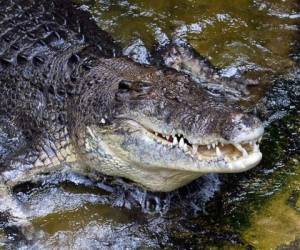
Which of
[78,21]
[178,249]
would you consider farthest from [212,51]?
[178,249]

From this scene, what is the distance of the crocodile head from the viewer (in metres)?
3.36

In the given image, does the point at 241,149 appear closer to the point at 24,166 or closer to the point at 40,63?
the point at 24,166

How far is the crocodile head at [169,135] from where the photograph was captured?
11.0 ft

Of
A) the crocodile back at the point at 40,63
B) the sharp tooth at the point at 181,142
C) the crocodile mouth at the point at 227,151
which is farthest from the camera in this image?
the crocodile back at the point at 40,63

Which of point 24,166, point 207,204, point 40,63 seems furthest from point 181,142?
point 40,63

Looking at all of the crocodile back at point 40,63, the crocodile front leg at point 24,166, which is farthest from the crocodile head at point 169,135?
the crocodile back at point 40,63

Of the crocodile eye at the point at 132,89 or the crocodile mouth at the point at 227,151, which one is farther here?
the crocodile eye at the point at 132,89

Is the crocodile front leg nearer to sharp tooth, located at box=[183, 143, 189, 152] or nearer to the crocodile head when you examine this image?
the crocodile head

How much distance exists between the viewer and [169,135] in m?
3.74

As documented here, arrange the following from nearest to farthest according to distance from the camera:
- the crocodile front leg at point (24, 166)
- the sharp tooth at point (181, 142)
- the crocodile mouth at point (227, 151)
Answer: the crocodile mouth at point (227, 151)
the sharp tooth at point (181, 142)
the crocodile front leg at point (24, 166)

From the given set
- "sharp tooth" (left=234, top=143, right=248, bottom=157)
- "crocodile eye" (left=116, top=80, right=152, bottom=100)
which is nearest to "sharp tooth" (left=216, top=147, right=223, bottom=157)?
"sharp tooth" (left=234, top=143, right=248, bottom=157)

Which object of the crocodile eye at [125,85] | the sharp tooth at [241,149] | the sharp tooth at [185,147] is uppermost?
the sharp tooth at [241,149]

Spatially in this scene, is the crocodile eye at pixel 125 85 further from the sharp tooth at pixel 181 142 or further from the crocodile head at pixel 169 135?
the sharp tooth at pixel 181 142

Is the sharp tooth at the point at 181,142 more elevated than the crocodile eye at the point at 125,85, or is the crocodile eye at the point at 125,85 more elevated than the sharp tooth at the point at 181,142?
the crocodile eye at the point at 125,85
